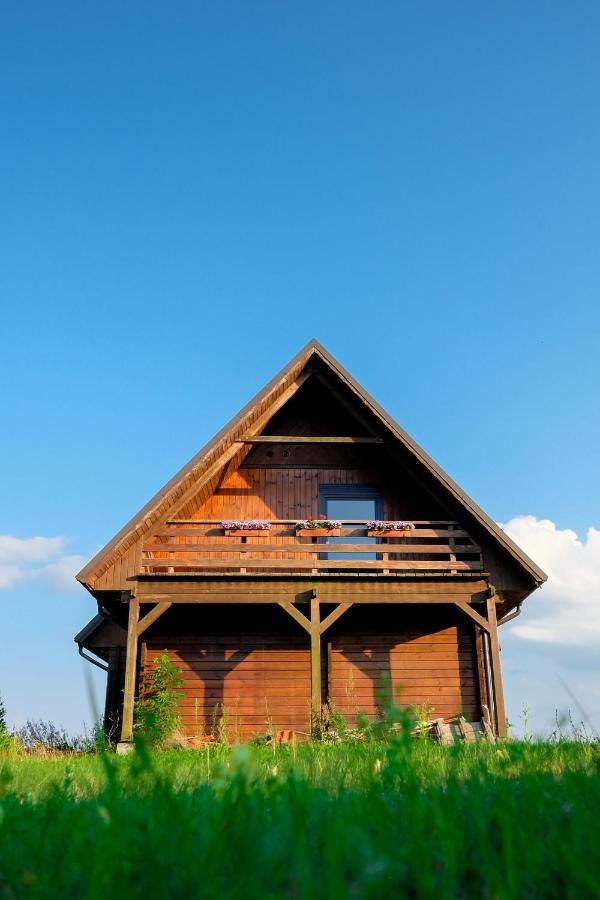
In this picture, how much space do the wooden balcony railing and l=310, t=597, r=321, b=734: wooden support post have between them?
→ 0.89 m

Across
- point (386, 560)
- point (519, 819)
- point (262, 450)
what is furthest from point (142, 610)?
point (519, 819)

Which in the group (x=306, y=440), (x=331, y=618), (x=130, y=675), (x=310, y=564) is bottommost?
(x=130, y=675)

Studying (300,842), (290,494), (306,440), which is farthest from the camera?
(290,494)

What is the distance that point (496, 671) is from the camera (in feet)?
48.5

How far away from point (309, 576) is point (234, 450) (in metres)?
3.09

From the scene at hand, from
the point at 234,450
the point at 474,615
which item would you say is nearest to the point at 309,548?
the point at 234,450

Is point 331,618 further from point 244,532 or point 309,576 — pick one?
point 244,532

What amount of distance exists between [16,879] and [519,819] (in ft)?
5.21

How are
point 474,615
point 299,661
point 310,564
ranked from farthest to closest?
point 299,661 < point 310,564 < point 474,615

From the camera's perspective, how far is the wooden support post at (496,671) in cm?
1457

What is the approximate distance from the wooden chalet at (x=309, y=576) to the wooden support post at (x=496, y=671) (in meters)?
0.03

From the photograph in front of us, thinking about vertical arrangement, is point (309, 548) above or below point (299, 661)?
above

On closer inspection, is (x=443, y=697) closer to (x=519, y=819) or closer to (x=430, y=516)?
(x=430, y=516)

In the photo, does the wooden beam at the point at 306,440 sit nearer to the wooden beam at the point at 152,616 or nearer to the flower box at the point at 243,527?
the flower box at the point at 243,527
